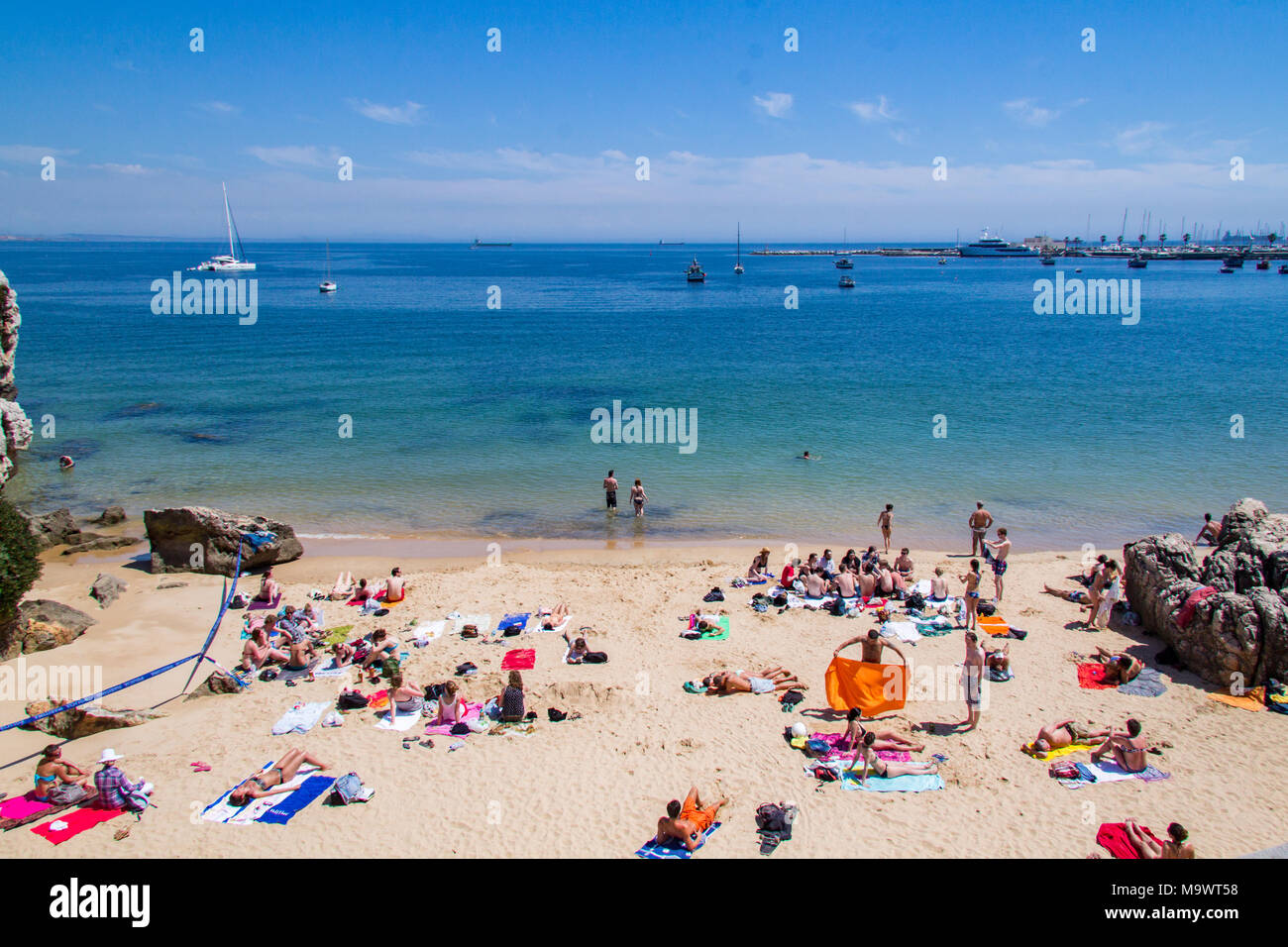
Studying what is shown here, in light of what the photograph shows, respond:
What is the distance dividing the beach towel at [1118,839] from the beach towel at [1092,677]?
4037mm

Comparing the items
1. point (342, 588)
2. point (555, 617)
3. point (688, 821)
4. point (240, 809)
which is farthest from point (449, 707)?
point (342, 588)

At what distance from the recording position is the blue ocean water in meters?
24.8

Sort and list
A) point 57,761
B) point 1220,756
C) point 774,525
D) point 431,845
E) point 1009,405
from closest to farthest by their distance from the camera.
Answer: point 431,845 → point 57,761 → point 1220,756 → point 774,525 → point 1009,405

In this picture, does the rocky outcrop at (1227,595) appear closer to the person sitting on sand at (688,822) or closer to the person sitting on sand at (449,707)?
the person sitting on sand at (688,822)

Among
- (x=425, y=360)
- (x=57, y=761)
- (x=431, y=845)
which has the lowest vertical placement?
(x=431, y=845)

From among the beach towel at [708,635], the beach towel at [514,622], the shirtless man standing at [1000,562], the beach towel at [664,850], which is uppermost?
the shirtless man standing at [1000,562]

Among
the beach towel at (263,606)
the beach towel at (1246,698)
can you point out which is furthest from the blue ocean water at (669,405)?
the beach towel at (1246,698)

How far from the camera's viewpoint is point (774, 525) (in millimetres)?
23125

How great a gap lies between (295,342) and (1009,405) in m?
50.1

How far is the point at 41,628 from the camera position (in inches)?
572

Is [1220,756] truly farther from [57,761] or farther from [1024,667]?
[57,761]

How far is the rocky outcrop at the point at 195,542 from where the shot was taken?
19.0m
